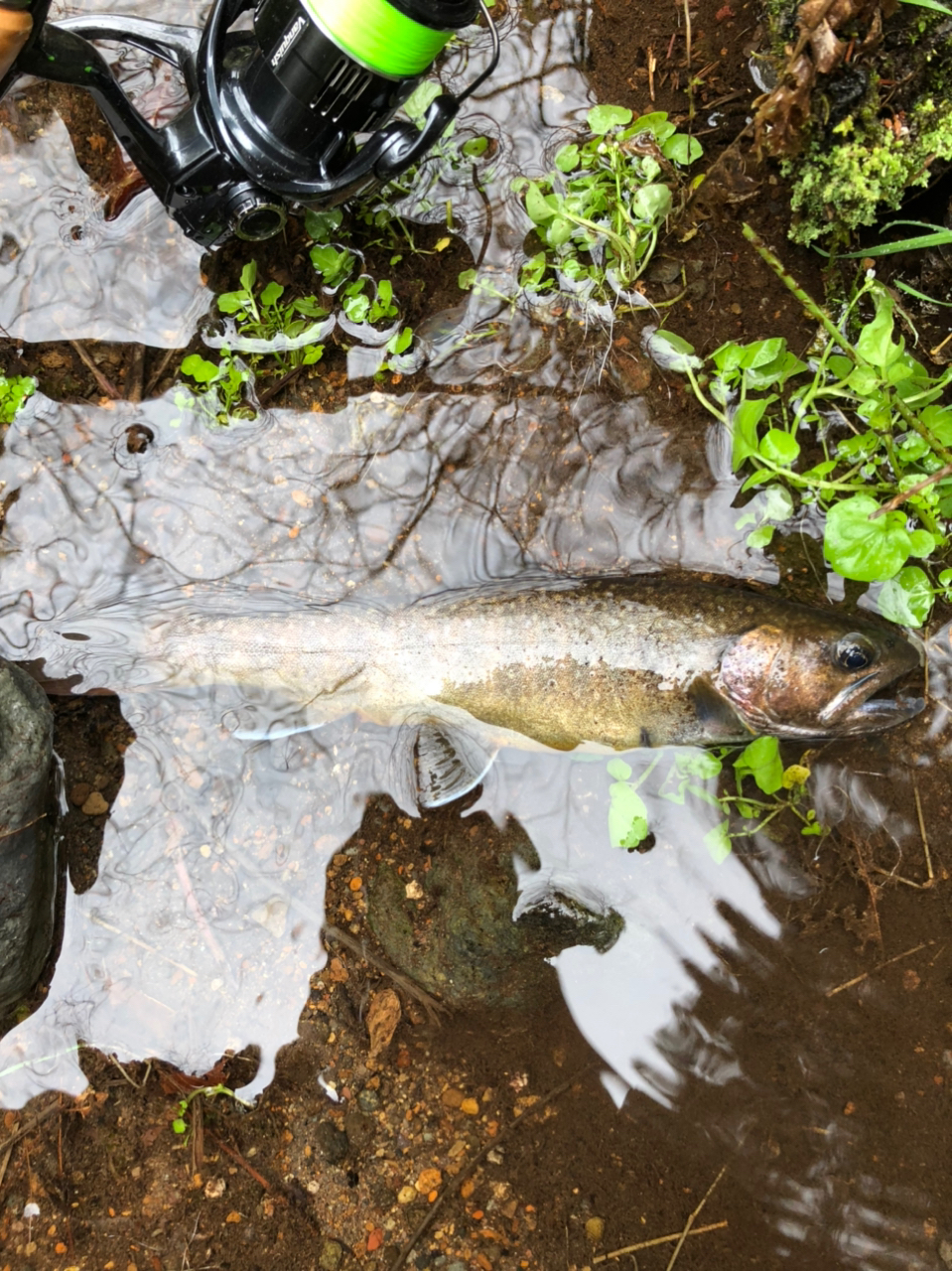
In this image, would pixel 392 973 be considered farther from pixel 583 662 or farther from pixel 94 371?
pixel 94 371

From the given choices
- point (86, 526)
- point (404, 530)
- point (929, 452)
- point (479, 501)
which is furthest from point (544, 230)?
point (86, 526)

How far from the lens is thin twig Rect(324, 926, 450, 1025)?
142 inches

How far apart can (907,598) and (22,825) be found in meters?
3.82

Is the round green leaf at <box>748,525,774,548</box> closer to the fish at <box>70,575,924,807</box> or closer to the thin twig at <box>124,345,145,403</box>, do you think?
the fish at <box>70,575,924,807</box>

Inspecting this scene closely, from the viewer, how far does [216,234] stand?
319cm

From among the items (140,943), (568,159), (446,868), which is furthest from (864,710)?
(140,943)

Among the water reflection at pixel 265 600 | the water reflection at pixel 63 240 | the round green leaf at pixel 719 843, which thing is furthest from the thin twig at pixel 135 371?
the round green leaf at pixel 719 843

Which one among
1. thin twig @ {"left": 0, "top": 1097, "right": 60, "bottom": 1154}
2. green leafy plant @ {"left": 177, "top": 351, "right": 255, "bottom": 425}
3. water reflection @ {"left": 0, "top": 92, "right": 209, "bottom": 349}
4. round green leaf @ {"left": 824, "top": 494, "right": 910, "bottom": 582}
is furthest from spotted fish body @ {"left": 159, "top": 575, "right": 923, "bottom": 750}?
thin twig @ {"left": 0, "top": 1097, "right": 60, "bottom": 1154}

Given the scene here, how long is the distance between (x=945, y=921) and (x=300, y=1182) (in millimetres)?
3005

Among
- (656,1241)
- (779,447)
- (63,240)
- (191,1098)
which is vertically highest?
(63,240)

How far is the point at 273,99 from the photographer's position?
9.00 feet

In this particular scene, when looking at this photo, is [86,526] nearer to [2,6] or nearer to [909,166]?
[2,6]

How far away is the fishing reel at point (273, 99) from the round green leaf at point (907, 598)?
254cm

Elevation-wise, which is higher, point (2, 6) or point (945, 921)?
point (2, 6)
